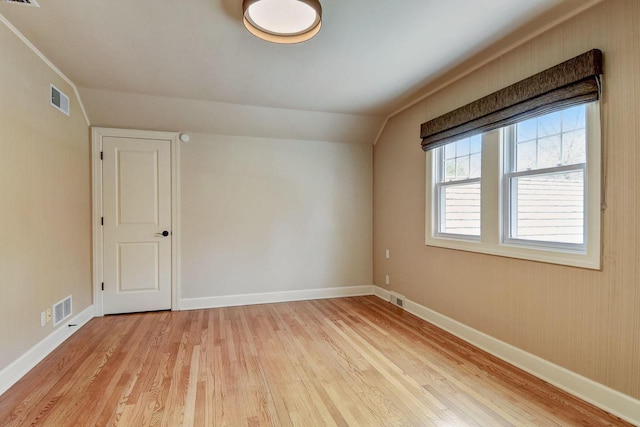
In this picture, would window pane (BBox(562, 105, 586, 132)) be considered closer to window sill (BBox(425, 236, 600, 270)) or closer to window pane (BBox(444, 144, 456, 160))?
window sill (BBox(425, 236, 600, 270))

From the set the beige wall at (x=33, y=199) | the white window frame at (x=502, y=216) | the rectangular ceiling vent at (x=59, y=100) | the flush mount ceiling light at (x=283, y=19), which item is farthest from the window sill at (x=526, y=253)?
the rectangular ceiling vent at (x=59, y=100)

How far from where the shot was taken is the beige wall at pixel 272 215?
4.03 m

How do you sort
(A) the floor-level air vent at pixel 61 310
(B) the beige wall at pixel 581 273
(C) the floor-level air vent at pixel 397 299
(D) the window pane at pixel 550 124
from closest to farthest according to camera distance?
(B) the beige wall at pixel 581 273 → (D) the window pane at pixel 550 124 → (A) the floor-level air vent at pixel 61 310 → (C) the floor-level air vent at pixel 397 299

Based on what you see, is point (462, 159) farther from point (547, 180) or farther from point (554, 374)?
point (554, 374)

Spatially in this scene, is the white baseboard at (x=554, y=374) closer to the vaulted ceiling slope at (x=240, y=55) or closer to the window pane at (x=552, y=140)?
the window pane at (x=552, y=140)

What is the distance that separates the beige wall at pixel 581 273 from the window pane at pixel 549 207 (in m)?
0.21

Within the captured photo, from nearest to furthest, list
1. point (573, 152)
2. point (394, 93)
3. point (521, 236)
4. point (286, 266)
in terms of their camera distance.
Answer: point (573, 152) < point (521, 236) < point (394, 93) < point (286, 266)

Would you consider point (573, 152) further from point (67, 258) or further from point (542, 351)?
point (67, 258)

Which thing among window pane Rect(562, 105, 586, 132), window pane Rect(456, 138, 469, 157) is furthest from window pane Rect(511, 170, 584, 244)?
window pane Rect(456, 138, 469, 157)

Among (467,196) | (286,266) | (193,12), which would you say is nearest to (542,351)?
(467,196)

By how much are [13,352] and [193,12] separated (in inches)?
106

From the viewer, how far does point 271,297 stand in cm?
428

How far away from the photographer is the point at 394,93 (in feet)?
11.3

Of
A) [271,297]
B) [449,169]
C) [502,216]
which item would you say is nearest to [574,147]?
[502,216]
